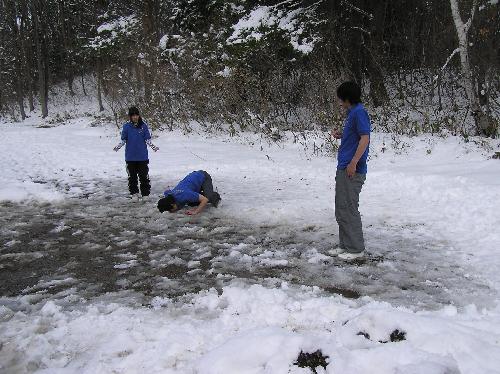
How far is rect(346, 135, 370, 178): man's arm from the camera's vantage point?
5145 millimetres

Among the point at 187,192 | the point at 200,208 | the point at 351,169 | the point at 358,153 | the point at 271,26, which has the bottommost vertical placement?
the point at 200,208

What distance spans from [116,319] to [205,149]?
1092cm

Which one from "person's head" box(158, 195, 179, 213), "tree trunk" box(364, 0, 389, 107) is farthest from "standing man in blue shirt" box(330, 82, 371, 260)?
"tree trunk" box(364, 0, 389, 107)

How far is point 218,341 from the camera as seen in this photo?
3.67 metres

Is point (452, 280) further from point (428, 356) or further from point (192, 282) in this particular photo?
point (192, 282)

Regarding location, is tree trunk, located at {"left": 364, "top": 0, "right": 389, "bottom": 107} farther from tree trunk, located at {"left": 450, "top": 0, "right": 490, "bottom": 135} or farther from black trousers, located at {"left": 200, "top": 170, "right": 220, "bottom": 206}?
black trousers, located at {"left": 200, "top": 170, "right": 220, "bottom": 206}

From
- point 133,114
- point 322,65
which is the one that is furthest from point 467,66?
point 133,114

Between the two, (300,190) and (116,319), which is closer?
(116,319)

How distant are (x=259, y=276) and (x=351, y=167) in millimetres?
1708

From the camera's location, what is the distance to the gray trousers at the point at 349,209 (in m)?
5.48

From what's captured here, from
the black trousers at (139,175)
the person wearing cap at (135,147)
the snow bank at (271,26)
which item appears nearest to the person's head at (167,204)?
the person wearing cap at (135,147)

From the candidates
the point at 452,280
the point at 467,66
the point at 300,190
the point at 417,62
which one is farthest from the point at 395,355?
the point at 417,62

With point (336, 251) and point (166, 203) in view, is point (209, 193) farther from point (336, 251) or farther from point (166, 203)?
point (336, 251)

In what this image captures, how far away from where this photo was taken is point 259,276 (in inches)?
201
